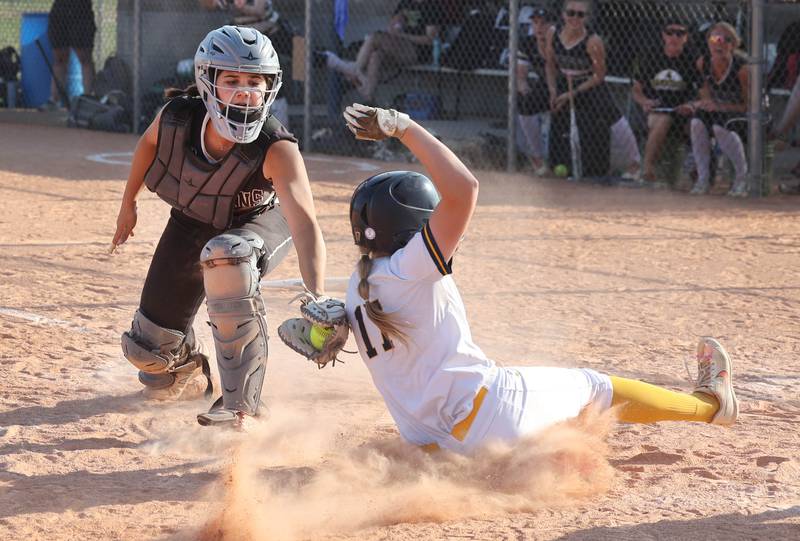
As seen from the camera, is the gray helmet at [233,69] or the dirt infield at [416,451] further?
the gray helmet at [233,69]

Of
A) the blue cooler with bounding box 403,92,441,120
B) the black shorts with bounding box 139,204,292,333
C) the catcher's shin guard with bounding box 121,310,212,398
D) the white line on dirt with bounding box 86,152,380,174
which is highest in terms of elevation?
the black shorts with bounding box 139,204,292,333

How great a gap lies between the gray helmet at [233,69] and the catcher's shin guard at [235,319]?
396mm

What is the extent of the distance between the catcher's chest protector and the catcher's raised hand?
90 centimetres

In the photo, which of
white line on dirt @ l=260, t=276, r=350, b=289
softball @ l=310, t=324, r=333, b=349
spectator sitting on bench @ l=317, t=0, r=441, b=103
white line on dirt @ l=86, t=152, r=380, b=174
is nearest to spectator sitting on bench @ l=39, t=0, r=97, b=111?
white line on dirt @ l=86, t=152, r=380, b=174

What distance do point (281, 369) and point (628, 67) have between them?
7.88 metres

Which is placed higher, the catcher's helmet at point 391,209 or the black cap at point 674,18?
the black cap at point 674,18

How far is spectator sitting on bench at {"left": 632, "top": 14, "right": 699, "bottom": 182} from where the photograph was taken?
36.2 feet

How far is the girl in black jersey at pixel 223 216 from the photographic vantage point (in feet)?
13.5

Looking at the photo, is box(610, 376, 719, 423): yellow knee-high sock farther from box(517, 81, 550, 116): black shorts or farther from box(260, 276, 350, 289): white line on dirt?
box(517, 81, 550, 116): black shorts

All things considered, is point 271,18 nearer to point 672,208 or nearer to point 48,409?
point 672,208

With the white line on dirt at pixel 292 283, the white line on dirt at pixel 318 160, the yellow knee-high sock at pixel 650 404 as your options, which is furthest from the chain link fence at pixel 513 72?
the yellow knee-high sock at pixel 650 404

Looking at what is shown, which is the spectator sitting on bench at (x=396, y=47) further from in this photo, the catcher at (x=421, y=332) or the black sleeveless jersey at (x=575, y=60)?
the catcher at (x=421, y=332)

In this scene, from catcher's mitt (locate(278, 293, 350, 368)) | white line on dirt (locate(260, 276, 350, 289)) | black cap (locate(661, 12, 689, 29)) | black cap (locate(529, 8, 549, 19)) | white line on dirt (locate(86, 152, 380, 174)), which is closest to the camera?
catcher's mitt (locate(278, 293, 350, 368))

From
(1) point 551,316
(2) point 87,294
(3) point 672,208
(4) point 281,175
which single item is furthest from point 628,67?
(4) point 281,175
